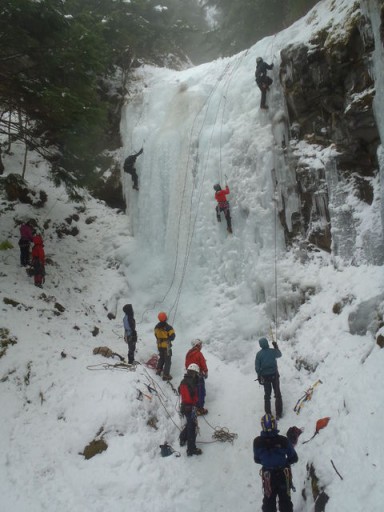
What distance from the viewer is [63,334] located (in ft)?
28.9

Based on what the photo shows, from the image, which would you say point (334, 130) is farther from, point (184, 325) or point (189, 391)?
point (189, 391)

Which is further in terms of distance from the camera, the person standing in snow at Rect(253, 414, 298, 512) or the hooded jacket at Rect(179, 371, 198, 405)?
the hooded jacket at Rect(179, 371, 198, 405)

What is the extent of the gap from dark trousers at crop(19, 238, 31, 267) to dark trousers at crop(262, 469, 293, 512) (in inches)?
331

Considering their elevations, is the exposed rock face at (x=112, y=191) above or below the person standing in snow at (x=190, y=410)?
above

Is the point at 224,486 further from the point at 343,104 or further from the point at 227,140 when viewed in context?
the point at 227,140

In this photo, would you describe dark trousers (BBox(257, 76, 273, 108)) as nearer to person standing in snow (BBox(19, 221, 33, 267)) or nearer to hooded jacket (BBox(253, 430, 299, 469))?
person standing in snow (BBox(19, 221, 33, 267))

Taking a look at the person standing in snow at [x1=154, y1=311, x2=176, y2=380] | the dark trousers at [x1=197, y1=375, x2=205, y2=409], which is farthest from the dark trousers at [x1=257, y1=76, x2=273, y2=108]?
the dark trousers at [x1=197, y1=375, x2=205, y2=409]

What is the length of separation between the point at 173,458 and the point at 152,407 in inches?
41.4

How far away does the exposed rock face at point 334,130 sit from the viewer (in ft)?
25.1

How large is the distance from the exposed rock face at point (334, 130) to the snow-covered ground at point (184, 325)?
489mm

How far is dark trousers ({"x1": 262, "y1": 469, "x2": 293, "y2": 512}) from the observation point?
14.0ft

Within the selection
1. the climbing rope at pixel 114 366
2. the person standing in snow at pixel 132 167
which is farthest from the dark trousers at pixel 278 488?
the person standing in snow at pixel 132 167

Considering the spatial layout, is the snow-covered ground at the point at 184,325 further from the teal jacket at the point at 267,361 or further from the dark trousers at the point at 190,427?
the teal jacket at the point at 267,361

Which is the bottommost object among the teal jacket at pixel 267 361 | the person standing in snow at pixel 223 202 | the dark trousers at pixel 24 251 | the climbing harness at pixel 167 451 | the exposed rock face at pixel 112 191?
the climbing harness at pixel 167 451
